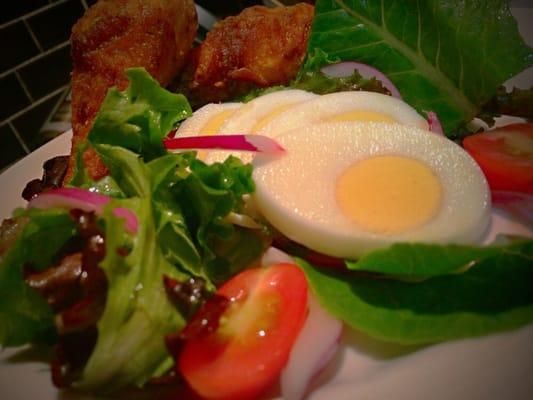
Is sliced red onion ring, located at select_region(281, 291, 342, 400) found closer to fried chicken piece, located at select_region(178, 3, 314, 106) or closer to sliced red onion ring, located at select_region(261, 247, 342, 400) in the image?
sliced red onion ring, located at select_region(261, 247, 342, 400)

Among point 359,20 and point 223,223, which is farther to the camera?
point 359,20

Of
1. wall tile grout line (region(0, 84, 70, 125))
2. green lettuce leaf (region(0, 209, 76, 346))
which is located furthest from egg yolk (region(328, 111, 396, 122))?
wall tile grout line (region(0, 84, 70, 125))

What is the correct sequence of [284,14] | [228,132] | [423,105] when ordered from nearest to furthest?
[228,132]
[423,105]
[284,14]

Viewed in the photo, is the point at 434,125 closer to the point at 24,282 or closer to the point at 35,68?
the point at 24,282

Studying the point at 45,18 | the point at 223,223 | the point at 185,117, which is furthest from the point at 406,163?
the point at 45,18

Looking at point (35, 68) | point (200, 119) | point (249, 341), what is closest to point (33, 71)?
point (35, 68)

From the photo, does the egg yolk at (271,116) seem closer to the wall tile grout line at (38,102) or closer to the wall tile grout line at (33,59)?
the wall tile grout line at (33,59)

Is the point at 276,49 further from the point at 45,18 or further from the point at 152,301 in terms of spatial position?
the point at 45,18
